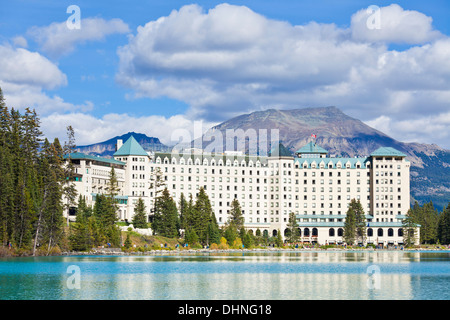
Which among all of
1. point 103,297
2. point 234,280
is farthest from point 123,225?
point 103,297

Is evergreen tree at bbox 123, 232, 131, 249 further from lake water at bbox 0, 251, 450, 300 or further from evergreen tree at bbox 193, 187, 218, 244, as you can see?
lake water at bbox 0, 251, 450, 300

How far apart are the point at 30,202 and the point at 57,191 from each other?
719 centimetres

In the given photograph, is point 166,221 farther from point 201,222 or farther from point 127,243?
point 127,243

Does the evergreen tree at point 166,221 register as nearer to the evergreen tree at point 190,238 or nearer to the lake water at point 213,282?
the evergreen tree at point 190,238

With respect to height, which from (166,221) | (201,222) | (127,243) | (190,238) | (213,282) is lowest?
(213,282)

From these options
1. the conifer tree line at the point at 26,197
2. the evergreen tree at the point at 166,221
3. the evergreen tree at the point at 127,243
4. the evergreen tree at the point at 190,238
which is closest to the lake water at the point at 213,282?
the conifer tree line at the point at 26,197

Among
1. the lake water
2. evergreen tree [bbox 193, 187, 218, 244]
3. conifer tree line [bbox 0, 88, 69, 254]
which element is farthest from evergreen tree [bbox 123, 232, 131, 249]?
the lake water

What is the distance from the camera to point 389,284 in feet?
226

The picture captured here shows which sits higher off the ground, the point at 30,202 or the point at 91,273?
the point at 30,202

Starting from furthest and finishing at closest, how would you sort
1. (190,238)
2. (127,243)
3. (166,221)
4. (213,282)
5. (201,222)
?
(201,222) < (166,221) < (190,238) < (127,243) < (213,282)

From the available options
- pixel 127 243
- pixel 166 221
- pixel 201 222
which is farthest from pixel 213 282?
pixel 201 222

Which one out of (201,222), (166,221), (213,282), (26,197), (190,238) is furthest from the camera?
(201,222)
